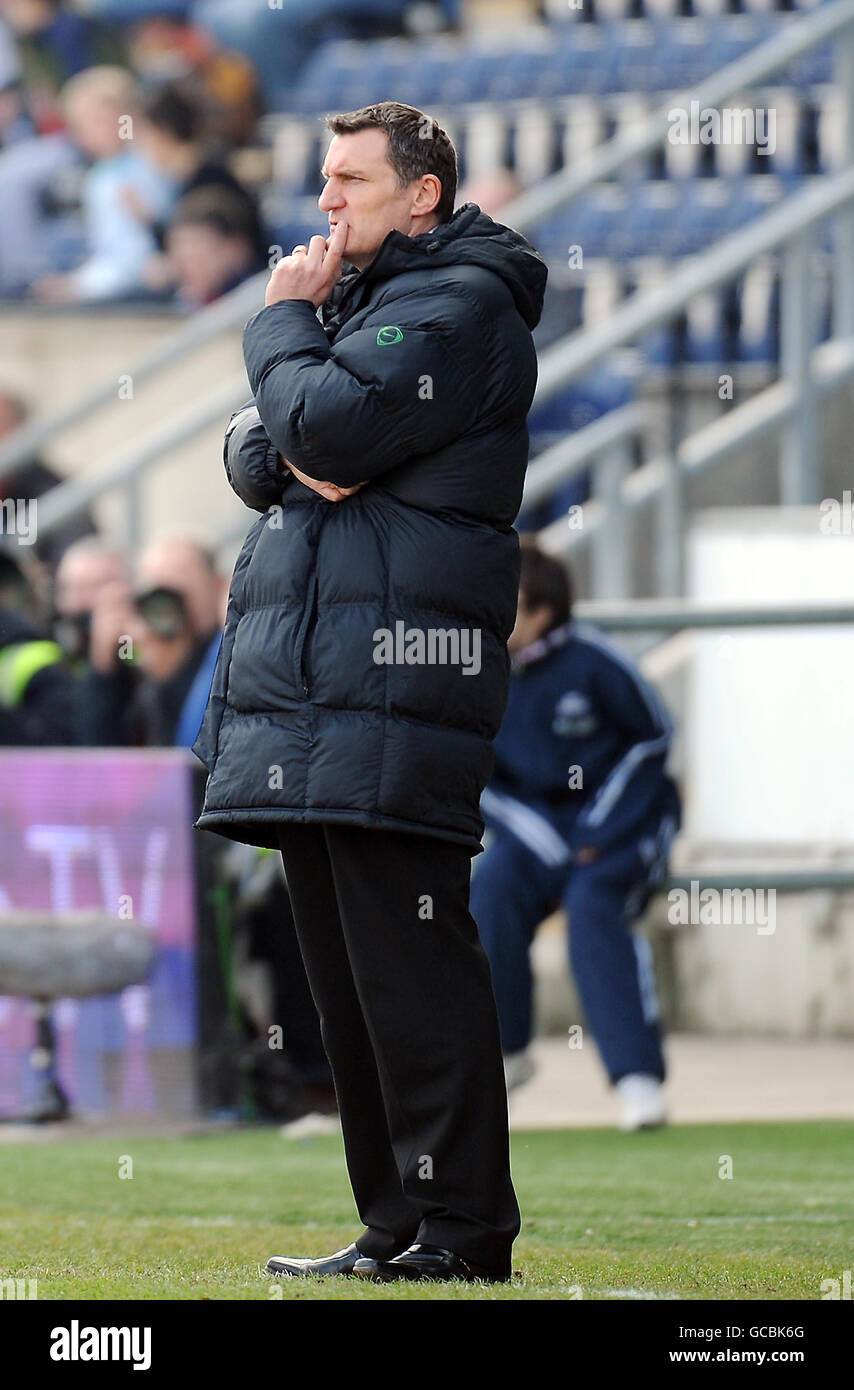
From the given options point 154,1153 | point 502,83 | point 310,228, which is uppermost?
point 502,83

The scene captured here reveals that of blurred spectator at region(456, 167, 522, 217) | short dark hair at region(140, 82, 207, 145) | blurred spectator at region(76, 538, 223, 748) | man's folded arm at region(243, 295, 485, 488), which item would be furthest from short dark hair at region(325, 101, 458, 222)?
short dark hair at region(140, 82, 207, 145)

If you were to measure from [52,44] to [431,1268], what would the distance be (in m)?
12.9

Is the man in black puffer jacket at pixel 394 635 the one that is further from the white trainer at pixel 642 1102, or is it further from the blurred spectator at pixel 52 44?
the blurred spectator at pixel 52 44

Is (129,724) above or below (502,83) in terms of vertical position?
below

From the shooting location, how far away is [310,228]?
13039 millimetres

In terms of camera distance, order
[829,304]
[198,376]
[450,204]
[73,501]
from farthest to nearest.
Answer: [198,376] < [829,304] < [73,501] < [450,204]

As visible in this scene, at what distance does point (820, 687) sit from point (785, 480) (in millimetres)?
1521

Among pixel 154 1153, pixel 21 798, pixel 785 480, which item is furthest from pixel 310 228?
pixel 154 1153

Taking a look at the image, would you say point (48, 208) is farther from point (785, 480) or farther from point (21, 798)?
point (21, 798)

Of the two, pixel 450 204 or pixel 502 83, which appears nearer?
pixel 450 204

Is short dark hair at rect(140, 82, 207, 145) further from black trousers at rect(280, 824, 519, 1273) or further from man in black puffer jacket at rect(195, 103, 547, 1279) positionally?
black trousers at rect(280, 824, 519, 1273)

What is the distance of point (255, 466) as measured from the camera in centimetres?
396

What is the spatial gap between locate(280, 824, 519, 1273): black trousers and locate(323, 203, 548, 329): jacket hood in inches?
34.3

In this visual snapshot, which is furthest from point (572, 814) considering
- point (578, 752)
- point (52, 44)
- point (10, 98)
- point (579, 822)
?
point (52, 44)
